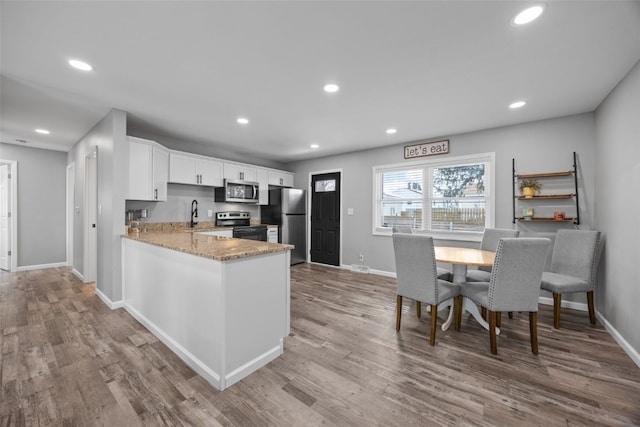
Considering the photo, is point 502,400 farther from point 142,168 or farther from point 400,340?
point 142,168

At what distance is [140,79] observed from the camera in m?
2.34

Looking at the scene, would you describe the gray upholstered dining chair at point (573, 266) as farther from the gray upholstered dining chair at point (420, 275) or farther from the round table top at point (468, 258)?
the gray upholstered dining chair at point (420, 275)

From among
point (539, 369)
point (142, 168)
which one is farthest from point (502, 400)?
point (142, 168)

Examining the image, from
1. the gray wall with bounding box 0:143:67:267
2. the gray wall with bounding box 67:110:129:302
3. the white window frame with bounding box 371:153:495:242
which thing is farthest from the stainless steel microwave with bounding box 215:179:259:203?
the gray wall with bounding box 0:143:67:267

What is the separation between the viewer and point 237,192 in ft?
16.3

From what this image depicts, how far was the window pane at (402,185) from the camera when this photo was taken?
4457 mm

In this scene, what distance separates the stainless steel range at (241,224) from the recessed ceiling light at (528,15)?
4481mm

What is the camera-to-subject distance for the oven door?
15.7 ft

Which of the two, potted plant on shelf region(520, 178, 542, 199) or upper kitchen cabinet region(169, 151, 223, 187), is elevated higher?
upper kitchen cabinet region(169, 151, 223, 187)

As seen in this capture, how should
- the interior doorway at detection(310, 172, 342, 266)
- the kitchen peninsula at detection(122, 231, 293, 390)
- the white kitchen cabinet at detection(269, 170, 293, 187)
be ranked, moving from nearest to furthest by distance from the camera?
the kitchen peninsula at detection(122, 231, 293, 390)
the interior doorway at detection(310, 172, 342, 266)
the white kitchen cabinet at detection(269, 170, 293, 187)

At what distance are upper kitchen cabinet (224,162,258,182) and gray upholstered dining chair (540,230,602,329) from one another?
190 inches

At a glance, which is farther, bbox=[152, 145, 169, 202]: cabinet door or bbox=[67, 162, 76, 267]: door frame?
bbox=[67, 162, 76, 267]: door frame

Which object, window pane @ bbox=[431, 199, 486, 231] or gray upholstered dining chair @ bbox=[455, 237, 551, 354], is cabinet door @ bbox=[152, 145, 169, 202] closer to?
gray upholstered dining chair @ bbox=[455, 237, 551, 354]

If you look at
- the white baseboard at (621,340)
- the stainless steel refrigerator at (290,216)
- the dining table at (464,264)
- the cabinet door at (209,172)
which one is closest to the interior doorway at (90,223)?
the cabinet door at (209,172)
